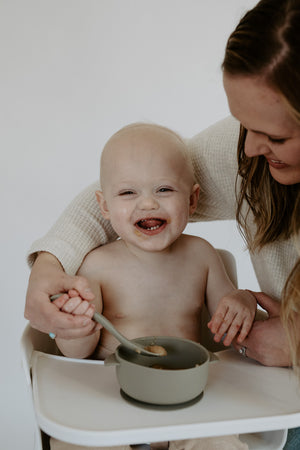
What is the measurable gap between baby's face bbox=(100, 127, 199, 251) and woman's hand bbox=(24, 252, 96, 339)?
18 cm

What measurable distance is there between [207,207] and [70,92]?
3.14ft

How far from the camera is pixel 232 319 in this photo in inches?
43.8

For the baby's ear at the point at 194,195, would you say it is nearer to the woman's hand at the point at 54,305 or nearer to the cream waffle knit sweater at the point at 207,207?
the cream waffle knit sweater at the point at 207,207

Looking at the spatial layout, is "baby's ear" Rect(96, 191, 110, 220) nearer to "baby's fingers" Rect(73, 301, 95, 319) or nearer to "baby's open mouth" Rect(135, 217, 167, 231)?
"baby's open mouth" Rect(135, 217, 167, 231)

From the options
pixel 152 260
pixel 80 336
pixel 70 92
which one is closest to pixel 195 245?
pixel 152 260

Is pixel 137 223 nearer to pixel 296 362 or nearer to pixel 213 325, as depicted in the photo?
pixel 213 325

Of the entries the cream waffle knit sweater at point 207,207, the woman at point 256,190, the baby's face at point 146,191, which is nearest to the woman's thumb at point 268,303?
the woman at point 256,190

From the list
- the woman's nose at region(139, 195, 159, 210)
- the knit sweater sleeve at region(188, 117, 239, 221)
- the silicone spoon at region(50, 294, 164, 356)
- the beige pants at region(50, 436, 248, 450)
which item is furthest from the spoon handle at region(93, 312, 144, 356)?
the knit sweater sleeve at region(188, 117, 239, 221)

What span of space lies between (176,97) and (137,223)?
122 centimetres

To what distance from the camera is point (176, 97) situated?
2.29 meters

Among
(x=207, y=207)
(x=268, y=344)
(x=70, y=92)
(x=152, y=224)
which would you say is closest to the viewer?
(x=268, y=344)

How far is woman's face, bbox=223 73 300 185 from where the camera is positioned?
3.08ft

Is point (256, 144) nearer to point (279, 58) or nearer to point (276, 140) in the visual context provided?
point (276, 140)

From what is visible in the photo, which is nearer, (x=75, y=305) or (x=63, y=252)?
(x=75, y=305)
